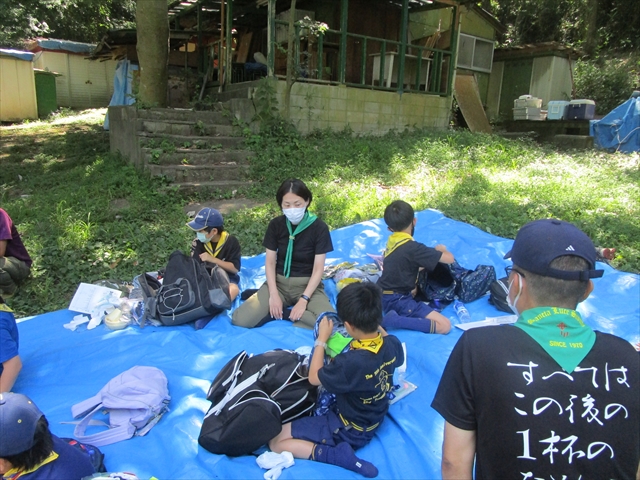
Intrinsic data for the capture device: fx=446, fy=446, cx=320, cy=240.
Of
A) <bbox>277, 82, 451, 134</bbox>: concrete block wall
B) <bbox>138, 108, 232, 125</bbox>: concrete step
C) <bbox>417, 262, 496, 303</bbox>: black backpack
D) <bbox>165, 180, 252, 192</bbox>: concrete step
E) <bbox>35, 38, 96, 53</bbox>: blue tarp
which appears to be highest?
<bbox>35, 38, 96, 53</bbox>: blue tarp

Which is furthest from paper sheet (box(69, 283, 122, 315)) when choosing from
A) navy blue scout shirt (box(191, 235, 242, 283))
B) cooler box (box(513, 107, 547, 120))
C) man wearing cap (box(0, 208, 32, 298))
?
cooler box (box(513, 107, 547, 120))

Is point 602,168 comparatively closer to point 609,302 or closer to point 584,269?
point 609,302

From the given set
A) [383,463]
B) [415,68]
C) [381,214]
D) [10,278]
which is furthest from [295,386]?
[415,68]

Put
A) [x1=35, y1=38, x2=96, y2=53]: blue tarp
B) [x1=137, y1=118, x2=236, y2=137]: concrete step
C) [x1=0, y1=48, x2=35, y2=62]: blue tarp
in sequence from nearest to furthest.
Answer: [x1=137, y1=118, x2=236, y2=137]: concrete step → [x1=0, y1=48, x2=35, y2=62]: blue tarp → [x1=35, y1=38, x2=96, y2=53]: blue tarp

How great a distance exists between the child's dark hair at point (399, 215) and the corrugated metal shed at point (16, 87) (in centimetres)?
1604

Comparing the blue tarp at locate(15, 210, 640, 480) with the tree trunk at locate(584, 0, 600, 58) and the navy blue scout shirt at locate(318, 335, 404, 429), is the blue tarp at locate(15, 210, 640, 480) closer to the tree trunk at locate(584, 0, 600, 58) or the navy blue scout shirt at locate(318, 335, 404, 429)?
the navy blue scout shirt at locate(318, 335, 404, 429)

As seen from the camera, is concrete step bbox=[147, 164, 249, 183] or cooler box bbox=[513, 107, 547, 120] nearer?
concrete step bbox=[147, 164, 249, 183]

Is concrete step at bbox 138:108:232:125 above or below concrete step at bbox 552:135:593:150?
above

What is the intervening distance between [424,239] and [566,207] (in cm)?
232

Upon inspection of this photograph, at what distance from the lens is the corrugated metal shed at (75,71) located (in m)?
18.6

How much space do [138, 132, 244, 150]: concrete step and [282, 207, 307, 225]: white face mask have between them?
4.70 metres

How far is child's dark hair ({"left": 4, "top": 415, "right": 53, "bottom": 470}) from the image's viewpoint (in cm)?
166

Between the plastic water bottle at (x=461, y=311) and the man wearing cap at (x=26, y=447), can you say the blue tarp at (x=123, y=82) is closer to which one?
the plastic water bottle at (x=461, y=311)

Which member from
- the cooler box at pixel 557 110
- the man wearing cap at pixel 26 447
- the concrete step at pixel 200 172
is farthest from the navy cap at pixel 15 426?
the cooler box at pixel 557 110
